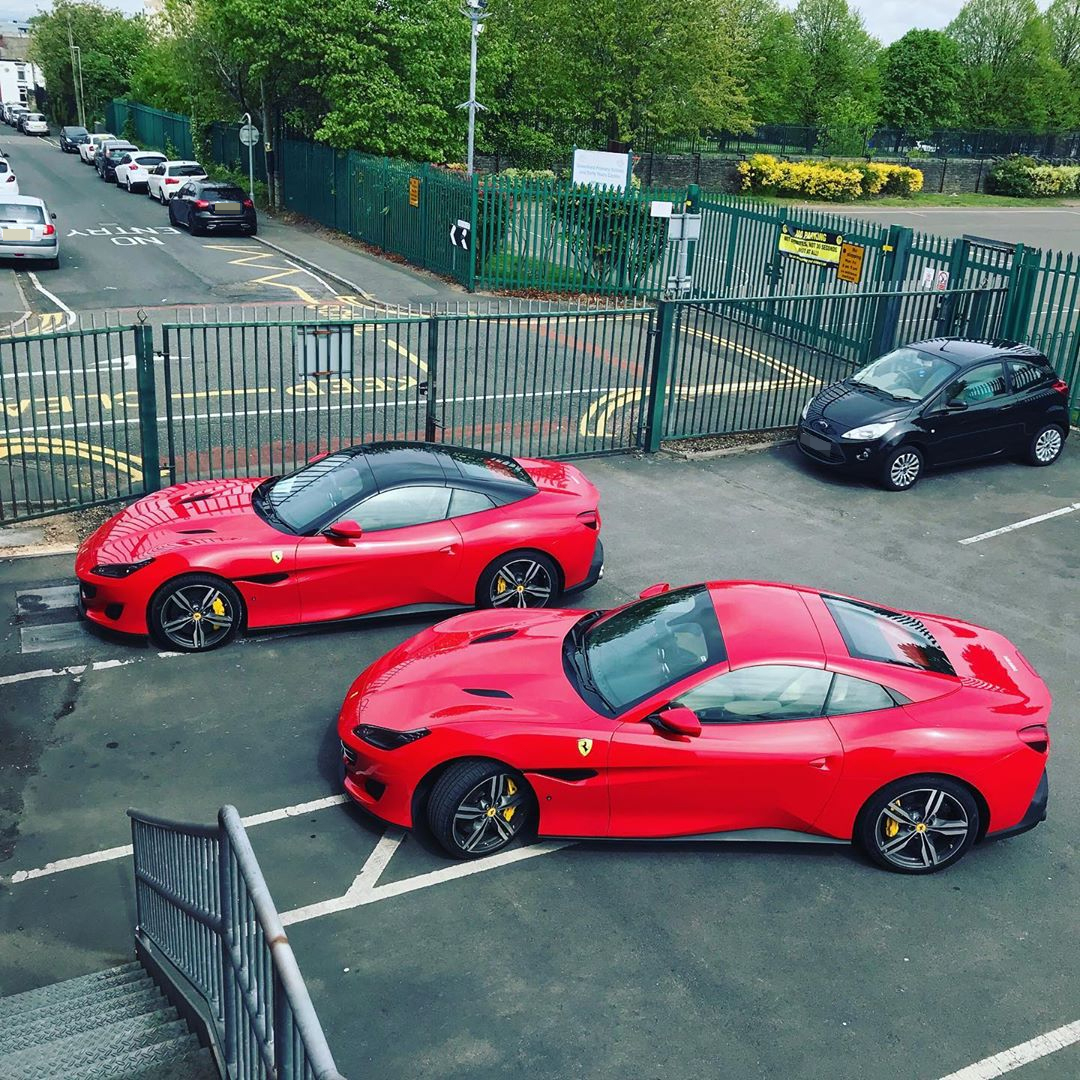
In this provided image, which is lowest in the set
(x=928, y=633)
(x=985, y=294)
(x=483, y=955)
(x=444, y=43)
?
(x=483, y=955)

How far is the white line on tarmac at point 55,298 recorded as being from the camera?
68.5 feet

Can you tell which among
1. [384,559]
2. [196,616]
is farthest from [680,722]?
[196,616]

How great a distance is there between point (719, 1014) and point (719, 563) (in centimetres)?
608

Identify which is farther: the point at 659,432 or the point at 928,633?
A: the point at 659,432

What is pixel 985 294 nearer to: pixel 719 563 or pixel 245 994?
pixel 719 563

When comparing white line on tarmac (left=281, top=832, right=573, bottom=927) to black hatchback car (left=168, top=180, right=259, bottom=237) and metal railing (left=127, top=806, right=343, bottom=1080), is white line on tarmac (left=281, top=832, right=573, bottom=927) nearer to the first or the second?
metal railing (left=127, top=806, right=343, bottom=1080)

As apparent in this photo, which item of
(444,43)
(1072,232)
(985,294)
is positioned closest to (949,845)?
(985,294)

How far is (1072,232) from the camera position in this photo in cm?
4503

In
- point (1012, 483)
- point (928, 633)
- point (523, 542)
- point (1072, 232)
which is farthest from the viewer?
point (1072, 232)

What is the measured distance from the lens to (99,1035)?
4.32 meters

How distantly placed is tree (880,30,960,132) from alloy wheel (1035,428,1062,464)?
181 ft

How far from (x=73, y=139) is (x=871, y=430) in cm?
5885

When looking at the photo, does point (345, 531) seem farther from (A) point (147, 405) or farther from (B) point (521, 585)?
(A) point (147, 405)

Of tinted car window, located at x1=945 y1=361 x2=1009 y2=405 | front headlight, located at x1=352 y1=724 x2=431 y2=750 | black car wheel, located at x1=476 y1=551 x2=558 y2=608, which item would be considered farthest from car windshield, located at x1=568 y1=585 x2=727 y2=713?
tinted car window, located at x1=945 y1=361 x2=1009 y2=405
